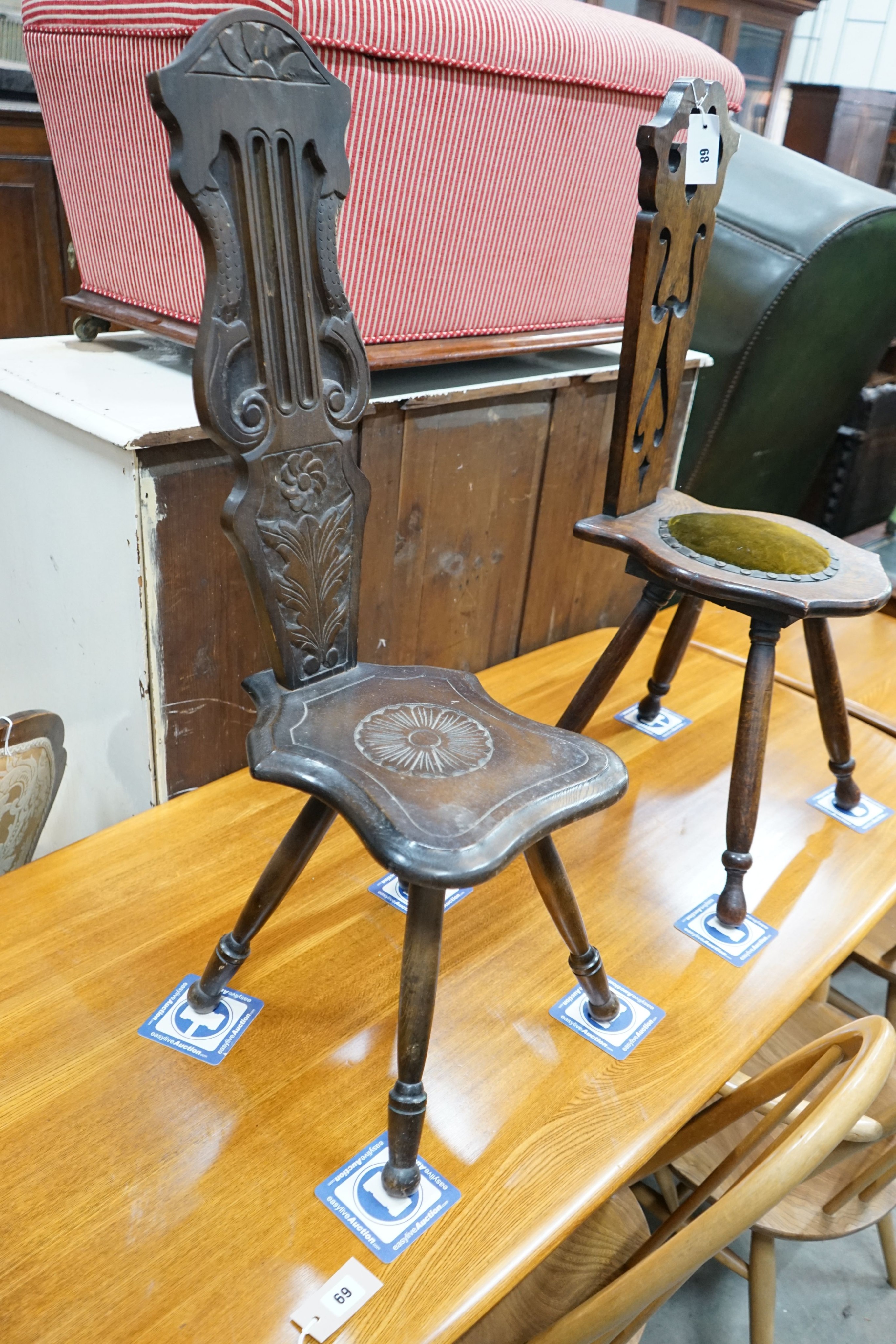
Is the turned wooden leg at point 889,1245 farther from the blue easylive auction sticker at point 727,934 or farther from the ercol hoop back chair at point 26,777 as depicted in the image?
the ercol hoop back chair at point 26,777

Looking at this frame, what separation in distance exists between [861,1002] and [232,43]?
1.97m

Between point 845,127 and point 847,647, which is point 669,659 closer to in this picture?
point 847,647

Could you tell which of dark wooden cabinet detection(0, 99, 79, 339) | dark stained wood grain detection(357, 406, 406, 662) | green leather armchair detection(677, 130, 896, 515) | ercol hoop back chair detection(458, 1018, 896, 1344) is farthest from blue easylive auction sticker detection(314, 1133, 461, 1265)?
dark wooden cabinet detection(0, 99, 79, 339)

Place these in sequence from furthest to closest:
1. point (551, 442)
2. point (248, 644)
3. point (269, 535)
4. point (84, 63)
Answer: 1. point (551, 442)
2. point (248, 644)
3. point (84, 63)
4. point (269, 535)

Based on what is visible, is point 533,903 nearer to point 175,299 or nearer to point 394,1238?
point 394,1238

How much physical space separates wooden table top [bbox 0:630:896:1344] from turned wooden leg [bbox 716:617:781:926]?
64mm

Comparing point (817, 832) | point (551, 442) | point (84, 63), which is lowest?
point (817, 832)

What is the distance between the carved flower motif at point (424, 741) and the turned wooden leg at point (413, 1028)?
11 centimetres

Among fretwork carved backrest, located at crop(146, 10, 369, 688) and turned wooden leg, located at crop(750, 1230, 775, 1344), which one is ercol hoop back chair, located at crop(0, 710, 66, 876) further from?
turned wooden leg, located at crop(750, 1230, 775, 1344)

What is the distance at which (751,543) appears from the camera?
127 cm

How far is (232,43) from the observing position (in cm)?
81

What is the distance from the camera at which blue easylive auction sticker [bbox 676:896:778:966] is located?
123 cm

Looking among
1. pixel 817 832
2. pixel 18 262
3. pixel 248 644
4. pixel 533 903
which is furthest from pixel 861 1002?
pixel 18 262

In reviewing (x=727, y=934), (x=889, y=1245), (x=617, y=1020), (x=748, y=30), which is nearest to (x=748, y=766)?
(x=727, y=934)
